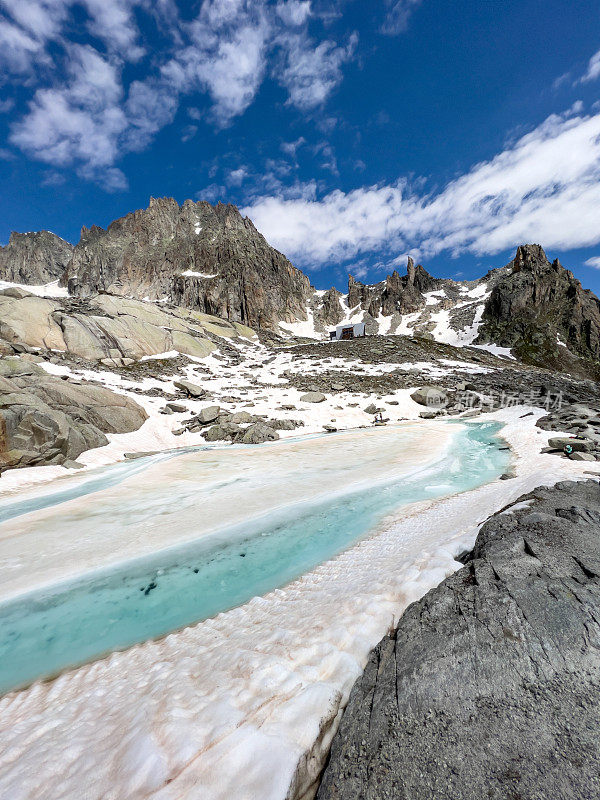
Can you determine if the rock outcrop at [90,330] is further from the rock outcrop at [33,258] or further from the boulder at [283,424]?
the rock outcrop at [33,258]

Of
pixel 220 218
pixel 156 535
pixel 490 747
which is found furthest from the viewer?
pixel 220 218

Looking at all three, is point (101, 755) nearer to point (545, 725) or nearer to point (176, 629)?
point (176, 629)

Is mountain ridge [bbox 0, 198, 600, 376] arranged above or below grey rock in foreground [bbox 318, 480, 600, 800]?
above

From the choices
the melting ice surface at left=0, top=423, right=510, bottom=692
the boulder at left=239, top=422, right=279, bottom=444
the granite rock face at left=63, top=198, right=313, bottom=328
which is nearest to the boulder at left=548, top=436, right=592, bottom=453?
the melting ice surface at left=0, top=423, right=510, bottom=692

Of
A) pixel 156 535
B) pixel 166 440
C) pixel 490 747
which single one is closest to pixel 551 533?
pixel 490 747

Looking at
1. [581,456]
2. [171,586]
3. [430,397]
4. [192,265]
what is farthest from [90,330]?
[192,265]

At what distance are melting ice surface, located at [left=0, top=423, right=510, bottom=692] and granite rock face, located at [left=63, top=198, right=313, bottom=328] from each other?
126 m

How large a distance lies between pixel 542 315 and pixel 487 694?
514 ft

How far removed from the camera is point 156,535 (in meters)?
8.93

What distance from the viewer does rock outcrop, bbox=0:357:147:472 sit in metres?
13.8

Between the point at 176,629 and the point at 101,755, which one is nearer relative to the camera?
the point at 101,755

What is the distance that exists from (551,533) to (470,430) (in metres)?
23.1

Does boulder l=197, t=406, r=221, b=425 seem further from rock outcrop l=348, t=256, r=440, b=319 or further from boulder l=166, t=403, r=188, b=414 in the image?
rock outcrop l=348, t=256, r=440, b=319

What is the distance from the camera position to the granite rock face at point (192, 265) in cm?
13288
